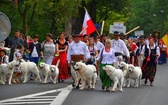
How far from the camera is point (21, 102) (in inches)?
622

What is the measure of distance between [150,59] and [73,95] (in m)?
6.38

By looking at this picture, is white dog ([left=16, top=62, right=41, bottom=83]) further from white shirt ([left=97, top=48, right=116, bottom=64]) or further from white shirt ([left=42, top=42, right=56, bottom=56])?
white shirt ([left=97, top=48, right=116, bottom=64])

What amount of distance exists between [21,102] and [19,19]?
4247 cm

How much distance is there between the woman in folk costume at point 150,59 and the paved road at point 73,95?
189 cm

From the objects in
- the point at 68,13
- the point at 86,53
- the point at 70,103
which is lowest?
the point at 70,103

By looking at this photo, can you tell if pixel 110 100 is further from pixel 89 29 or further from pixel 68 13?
pixel 68 13

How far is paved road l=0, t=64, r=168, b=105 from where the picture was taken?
52.5 feet

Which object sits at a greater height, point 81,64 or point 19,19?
point 19,19

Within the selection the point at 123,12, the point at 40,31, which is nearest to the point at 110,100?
the point at 40,31

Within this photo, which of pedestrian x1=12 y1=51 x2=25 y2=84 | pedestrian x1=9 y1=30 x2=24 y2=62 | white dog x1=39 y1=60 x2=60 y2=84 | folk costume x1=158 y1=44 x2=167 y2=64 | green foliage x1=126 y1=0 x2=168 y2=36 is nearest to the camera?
white dog x1=39 y1=60 x2=60 y2=84

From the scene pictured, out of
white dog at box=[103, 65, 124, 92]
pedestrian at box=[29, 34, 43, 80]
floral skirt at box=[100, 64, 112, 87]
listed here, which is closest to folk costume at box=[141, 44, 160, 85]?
white dog at box=[103, 65, 124, 92]

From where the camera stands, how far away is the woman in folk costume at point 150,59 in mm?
22973

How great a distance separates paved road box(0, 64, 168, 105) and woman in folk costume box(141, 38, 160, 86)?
1894 mm

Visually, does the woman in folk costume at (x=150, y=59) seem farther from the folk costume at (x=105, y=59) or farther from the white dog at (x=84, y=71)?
the white dog at (x=84, y=71)
